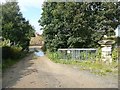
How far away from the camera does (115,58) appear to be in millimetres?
15391

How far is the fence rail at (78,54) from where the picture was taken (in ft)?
57.2

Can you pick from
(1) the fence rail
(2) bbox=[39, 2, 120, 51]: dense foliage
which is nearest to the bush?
(1) the fence rail

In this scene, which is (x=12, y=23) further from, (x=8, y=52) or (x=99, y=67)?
(x=99, y=67)

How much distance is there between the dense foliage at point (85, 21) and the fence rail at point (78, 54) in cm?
118

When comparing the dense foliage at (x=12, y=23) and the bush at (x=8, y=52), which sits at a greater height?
the dense foliage at (x=12, y=23)

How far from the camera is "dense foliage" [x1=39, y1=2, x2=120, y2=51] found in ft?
63.6

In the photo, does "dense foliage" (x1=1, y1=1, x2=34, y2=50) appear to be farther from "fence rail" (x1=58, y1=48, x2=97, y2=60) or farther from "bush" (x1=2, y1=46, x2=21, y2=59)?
"fence rail" (x1=58, y1=48, x2=97, y2=60)

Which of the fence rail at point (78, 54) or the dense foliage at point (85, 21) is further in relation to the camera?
the dense foliage at point (85, 21)

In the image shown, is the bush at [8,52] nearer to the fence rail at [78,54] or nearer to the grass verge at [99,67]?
the fence rail at [78,54]

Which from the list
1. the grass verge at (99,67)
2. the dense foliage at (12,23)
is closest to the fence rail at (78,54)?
Answer: the grass verge at (99,67)

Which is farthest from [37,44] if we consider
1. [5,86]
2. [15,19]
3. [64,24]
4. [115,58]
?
[5,86]

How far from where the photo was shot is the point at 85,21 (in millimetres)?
19250

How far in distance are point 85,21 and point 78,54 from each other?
2802 mm

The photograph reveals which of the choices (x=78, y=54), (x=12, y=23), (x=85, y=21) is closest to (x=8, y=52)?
(x=78, y=54)
